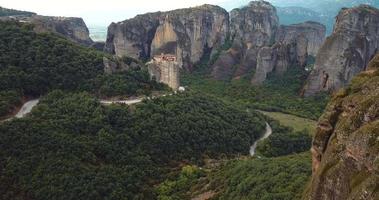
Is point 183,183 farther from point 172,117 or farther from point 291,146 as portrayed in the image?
point 291,146

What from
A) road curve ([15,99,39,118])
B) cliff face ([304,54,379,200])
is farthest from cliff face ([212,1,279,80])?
cliff face ([304,54,379,200])

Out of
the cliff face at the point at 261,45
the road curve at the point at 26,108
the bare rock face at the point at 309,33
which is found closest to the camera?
the road curve at the point at 26,108

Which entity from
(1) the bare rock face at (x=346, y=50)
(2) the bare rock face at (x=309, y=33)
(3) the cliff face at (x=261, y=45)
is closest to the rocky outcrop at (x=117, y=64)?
(1) the bare rock face at (x=346, y=50)

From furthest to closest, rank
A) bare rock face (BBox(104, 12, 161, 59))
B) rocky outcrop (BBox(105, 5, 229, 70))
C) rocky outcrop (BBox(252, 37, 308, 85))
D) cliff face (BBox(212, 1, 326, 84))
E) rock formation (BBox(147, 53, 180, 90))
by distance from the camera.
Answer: bare rock face (BBox(104, 12, 161, 59)), rocky outcrop (BBox(105, 5, 229, 70)), cliff face (BBox(212, 1, 326, 84)), rocky outcrop (BBox(252, 37, 308, 85)), rock formation (BBox(147, 53, 180, 90))

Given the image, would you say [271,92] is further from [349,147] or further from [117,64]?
[349,147]

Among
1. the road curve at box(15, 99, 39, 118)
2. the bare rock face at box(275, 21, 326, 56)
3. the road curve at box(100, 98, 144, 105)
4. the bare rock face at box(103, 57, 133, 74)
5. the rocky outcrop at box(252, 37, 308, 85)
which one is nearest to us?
the road curve at box(15, 99, 39, 118)

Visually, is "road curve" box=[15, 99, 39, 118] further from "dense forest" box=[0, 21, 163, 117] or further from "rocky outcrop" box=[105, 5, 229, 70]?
"rocky outcrop" box=[105, 5, 229, 70]

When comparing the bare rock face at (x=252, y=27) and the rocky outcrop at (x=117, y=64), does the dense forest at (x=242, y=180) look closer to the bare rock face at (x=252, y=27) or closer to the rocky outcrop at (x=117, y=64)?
the rocky outcrop at (x=117, y=64)
